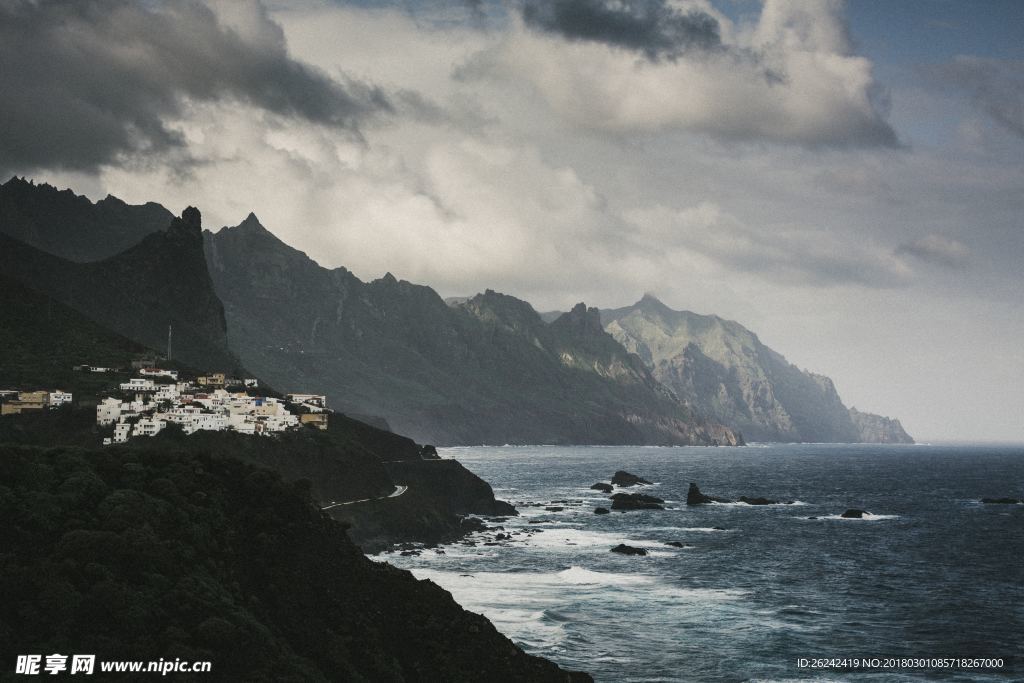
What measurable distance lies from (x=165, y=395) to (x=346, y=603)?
111 m

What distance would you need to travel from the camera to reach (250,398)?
15400 centimetres

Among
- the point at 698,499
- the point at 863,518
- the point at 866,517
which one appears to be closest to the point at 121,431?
the point at 698,499

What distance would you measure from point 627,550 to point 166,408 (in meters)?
74.1

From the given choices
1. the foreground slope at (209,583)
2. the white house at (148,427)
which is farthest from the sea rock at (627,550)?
the white house at (148,427)

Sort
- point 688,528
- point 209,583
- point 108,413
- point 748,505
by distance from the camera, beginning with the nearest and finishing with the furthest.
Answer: point 209,583 → point 108,413 → point 688,528 → point 748,505

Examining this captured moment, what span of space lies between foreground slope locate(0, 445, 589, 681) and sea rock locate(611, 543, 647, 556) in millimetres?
63679

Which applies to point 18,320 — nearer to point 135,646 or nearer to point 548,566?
point 548,566

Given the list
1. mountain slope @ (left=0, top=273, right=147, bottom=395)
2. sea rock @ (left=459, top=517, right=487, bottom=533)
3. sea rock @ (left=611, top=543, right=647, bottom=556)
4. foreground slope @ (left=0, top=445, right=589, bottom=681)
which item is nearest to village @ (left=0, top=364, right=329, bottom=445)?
mountain slope @ (left=0, top=273, right=147, bottom=395)

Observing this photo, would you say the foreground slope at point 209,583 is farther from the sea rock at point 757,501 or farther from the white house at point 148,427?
the sea rock at point 757,501

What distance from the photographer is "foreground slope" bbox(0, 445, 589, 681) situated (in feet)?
107

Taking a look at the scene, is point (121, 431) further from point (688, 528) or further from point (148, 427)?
point (688, 528)

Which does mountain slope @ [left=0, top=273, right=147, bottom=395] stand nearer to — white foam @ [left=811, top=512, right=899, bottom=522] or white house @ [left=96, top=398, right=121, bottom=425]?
white house @ [left=96, top=398, right=121, bottom=425]

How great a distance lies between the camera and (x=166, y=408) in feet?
433

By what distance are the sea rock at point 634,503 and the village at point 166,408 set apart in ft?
192
